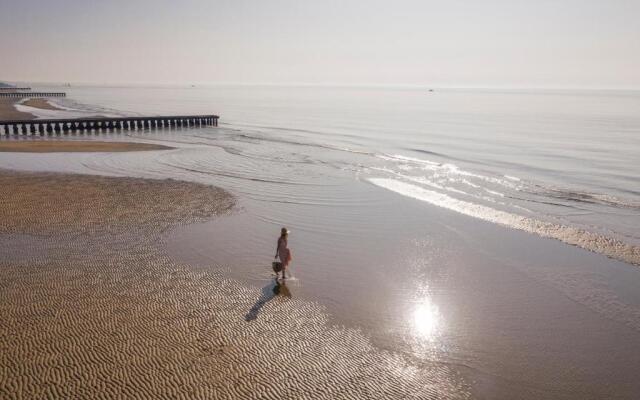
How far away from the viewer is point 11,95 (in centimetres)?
13850

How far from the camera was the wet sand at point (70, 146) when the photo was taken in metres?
40.3

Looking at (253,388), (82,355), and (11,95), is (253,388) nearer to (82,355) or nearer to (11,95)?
(82,355)

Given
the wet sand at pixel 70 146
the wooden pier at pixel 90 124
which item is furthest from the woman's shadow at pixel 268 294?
the wooden pier at pixel 90 124

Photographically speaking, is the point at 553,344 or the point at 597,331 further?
the point at 597,331

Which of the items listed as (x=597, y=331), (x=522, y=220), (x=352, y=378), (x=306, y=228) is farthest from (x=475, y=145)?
(x=352, y=378)

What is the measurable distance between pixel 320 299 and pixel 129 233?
905cm

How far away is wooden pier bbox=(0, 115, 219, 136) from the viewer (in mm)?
52344

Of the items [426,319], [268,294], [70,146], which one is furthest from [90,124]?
[426,319]

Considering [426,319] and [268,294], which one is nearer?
[426,319]

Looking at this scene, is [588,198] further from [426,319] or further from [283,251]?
[283,251]

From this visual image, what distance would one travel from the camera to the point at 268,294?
1298 centimetres

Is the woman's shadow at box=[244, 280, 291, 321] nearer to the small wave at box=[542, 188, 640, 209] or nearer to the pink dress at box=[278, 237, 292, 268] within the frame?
the pink dress at box=[278, 237, 292, 268]

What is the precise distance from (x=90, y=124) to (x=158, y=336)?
56.6m

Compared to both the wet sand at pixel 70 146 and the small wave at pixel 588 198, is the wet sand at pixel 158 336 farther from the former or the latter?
the wet sand at pixel 70 146
